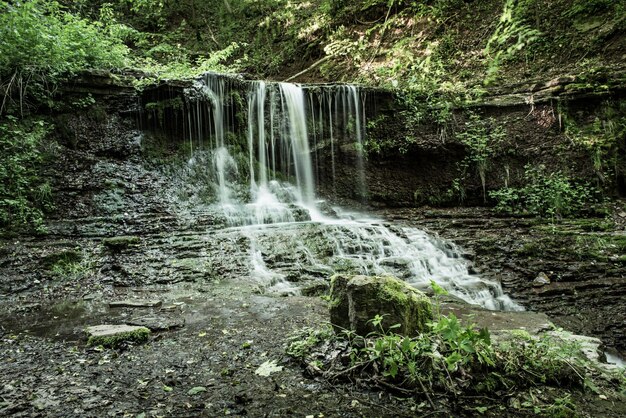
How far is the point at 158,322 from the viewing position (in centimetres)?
407

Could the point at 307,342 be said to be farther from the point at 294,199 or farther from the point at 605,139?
the point at 605,139

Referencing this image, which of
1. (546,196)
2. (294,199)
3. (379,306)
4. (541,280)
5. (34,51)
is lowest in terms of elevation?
(541,280)

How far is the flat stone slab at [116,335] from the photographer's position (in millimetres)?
3533

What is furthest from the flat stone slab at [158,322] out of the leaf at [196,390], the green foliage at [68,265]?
the green foliage at [68,265]

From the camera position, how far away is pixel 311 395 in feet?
8.22

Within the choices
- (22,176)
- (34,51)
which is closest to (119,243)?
(22,176)

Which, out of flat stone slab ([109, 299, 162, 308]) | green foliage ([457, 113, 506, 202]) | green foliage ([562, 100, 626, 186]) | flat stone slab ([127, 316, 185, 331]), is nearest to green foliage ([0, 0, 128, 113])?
flat stone slab ([109, 299, 162, 308])

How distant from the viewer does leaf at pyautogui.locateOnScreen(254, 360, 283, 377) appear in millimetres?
2833

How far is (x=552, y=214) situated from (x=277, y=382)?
797cm

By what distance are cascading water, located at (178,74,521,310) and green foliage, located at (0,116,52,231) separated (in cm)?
334

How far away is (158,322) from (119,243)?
286cm

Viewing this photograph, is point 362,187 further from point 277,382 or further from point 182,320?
point 277,382

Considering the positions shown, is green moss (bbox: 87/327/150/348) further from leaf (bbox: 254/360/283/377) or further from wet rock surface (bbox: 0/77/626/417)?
leaf (bbox: 254/360/283/377)

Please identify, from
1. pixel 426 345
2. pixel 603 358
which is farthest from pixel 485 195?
pixel 426 345
